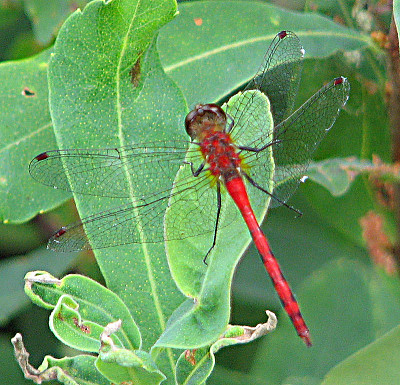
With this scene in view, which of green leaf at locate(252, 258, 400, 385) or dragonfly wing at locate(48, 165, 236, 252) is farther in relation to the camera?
green leaf at locate(252, 258, 400, 385)

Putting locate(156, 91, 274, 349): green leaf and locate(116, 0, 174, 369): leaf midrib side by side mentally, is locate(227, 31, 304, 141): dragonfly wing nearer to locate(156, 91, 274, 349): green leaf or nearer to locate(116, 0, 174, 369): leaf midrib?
locate(156, 91, 274, 349): green leaf

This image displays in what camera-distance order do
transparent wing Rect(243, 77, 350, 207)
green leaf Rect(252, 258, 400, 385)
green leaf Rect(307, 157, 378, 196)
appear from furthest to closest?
green leaf Rect(252, 258, 400, 385), green leaf Rect(307, 157, 378, 196), transparent wing Rect(243, 77, 350, 207)

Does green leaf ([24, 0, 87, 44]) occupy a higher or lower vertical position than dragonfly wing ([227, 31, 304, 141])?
higher

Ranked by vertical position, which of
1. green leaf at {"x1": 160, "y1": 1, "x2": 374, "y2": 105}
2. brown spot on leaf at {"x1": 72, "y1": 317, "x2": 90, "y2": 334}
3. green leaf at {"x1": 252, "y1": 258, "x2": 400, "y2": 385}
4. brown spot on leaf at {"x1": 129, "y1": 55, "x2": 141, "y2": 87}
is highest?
brown spot on leaf at {"x1": 129, "y1": 55, "x2": 141, "y2": 87}

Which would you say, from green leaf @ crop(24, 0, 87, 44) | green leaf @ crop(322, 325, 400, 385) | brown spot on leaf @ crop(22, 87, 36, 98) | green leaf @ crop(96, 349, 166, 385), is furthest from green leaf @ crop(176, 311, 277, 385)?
green leaf @ crop(24, 0, 87, 44)

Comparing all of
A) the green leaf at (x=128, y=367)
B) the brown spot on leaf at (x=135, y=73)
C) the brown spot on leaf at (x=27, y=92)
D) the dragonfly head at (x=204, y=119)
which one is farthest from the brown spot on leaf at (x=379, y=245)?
the brown spot on leaf at (x=27, y=92)

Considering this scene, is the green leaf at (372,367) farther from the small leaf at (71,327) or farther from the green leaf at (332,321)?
the small leaf at (71,327)

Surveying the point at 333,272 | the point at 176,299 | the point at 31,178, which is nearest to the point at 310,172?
the point at 333,272
